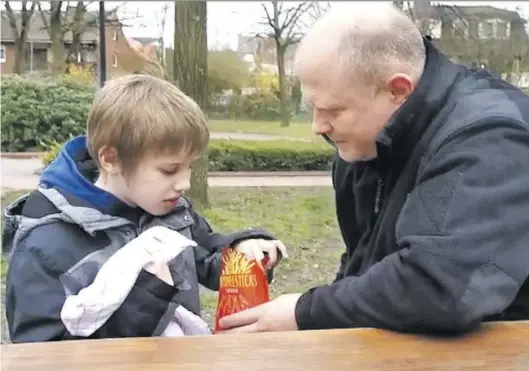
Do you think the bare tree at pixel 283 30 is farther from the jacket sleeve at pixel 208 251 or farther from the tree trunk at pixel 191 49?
the jacket sleeve at pixel 208 251

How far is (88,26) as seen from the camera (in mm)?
14805

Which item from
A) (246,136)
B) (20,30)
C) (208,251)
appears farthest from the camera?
(20,30)

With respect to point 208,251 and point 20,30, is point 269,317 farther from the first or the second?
point 20,30

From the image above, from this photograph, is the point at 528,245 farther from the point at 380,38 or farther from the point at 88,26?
the point at 88,26

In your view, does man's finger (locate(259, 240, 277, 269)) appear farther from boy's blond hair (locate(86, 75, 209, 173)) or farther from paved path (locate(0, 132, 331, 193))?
paved path (locate(0, 132, 331, 193))

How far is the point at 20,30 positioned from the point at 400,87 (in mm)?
13673

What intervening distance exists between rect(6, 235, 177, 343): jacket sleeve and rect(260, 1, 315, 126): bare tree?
5.70 metres

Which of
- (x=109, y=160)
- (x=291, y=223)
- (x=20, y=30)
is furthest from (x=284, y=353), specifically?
(x=20, y=30)

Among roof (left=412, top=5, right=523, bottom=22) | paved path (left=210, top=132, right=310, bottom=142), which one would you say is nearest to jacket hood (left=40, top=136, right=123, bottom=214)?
roof (left=412, top=5, right=523, bottom=22)

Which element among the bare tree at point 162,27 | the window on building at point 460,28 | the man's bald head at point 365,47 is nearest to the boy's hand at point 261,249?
the man's bald head at point 365,47

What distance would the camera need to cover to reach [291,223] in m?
7.70

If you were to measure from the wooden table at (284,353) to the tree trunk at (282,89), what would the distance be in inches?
412

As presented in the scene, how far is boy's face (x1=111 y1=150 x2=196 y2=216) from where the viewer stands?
1756 millimetres

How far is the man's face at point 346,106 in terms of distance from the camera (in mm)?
1606
